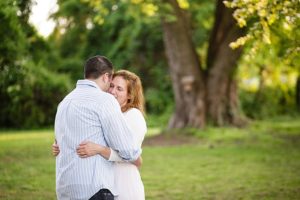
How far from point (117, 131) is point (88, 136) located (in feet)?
0.79

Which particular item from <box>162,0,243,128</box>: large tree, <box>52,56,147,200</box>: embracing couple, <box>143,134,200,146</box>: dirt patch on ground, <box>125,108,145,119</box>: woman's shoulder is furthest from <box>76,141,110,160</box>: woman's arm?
<box>162,0,243,128</box>: large tree

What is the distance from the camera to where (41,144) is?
16297mm

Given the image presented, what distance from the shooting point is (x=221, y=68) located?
18703 millimetres

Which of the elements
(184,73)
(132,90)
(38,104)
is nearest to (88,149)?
(132,90)

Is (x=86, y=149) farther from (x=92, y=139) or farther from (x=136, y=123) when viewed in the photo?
(x=136, y=123)

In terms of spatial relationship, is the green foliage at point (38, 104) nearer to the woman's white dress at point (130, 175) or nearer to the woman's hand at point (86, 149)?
the woman's white dress at point (130, 175)

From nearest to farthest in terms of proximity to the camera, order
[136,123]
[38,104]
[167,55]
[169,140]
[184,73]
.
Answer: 1. [136,123]
2. [169,140]
3. [184,73]
4. [167,55]
5. [38,104]

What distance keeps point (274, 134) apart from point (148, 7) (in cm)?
681

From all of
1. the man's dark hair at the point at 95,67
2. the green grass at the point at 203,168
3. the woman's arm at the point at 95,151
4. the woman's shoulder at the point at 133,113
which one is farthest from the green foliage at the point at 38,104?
the woman's arm at the point at 95,151

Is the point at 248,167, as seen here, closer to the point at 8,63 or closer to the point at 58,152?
the point at 8,63

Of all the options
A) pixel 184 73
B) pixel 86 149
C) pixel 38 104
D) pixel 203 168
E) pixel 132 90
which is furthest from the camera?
pixel 38 104

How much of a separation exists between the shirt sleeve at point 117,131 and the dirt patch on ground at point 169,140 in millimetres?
11566

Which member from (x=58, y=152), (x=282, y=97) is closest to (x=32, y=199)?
(x=58, y=152)

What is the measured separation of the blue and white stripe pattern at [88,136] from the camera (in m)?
4.50
